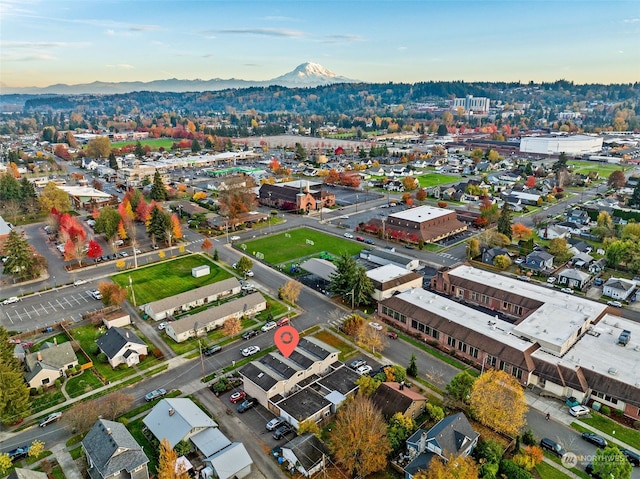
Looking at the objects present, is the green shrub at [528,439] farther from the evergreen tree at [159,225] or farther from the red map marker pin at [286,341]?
the evergreen tree at [159,225]

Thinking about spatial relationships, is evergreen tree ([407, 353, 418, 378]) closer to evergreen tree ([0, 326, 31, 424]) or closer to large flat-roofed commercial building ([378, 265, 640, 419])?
large flat-roofed commercial building ([378, 265, 640, 419])

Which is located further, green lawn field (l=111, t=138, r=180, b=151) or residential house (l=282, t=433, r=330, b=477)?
green lawn field (l=111, t=138, r=180, b=151)

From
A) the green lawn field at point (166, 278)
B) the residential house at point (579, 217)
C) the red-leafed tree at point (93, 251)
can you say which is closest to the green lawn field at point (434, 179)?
the residential house at point (579, 217)

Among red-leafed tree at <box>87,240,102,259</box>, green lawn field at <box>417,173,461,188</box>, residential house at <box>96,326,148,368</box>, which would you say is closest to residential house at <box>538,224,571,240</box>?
green lawn field at <box>417,173,461,188</box>

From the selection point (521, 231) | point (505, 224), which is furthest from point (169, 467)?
point (521, 231)

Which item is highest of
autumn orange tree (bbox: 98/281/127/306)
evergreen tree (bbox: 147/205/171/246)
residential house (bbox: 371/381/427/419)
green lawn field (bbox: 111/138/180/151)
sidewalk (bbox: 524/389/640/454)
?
green lawn field (bbox: 111/138/180/151)

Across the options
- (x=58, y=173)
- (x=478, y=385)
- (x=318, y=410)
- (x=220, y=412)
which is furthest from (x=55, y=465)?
(x=58, y=173)
